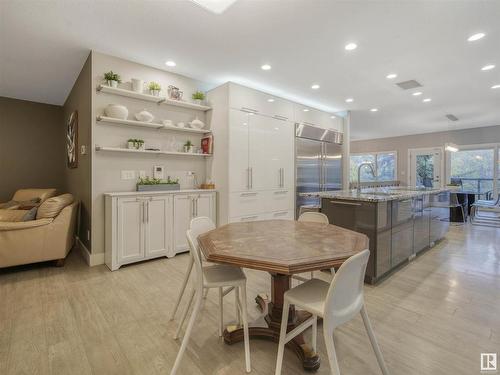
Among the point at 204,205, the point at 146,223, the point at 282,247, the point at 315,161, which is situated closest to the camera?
the point at 282,247

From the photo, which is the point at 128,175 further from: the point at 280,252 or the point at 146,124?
the point at 280,252

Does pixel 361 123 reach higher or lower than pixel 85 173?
higher

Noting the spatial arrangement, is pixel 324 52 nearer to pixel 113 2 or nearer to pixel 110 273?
pixel 113 2

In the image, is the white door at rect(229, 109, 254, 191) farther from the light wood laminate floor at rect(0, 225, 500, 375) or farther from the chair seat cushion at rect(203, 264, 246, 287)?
the chair seat cushion at rect(203, 264, 246, 287)

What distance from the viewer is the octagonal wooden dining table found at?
1.31 metres

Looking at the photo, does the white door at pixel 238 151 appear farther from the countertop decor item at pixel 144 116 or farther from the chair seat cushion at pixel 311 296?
the chair seat cushion at pixel 311 296

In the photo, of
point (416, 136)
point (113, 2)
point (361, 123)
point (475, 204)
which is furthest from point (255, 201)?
point (416, 136)

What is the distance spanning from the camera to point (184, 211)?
3.68 m

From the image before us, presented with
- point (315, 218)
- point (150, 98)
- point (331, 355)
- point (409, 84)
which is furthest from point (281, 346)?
point (409, 84)

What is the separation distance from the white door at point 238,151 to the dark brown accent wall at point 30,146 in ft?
14.2

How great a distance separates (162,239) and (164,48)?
→ 2427 millimetres

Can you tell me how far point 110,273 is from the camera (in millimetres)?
3031

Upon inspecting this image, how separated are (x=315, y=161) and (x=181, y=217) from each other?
298 centimetres

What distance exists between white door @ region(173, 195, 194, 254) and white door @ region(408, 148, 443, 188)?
8491mm
